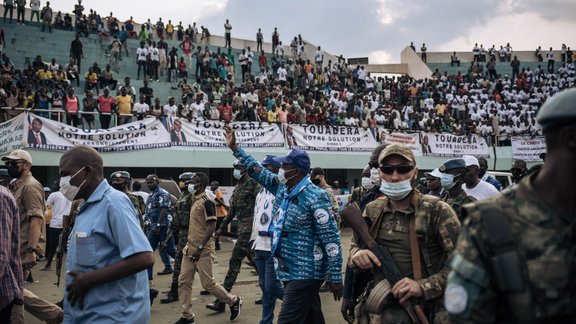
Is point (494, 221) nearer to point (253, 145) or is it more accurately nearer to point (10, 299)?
point (10, 299)

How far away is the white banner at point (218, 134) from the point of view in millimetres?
16169

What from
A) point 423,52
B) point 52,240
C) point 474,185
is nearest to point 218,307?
point 474,185

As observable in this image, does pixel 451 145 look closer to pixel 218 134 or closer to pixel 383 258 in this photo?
pixel 218 134

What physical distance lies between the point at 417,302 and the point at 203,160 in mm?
14013

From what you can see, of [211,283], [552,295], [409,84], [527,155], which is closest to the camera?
[552,295]

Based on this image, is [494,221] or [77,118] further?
[77,118]

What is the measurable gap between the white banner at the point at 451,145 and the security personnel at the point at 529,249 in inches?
786

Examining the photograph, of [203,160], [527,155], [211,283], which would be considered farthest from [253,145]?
[527,155]

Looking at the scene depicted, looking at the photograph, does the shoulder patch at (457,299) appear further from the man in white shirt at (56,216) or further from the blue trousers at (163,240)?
A: the man in white shirt at (56,216)

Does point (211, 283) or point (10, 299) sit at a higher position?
point (10, 299)

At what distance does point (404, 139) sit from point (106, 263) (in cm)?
1868

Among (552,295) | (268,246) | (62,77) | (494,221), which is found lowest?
(268,246)

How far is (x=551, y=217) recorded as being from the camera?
1750 millimetres

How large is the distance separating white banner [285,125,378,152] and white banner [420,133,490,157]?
2434 mm
